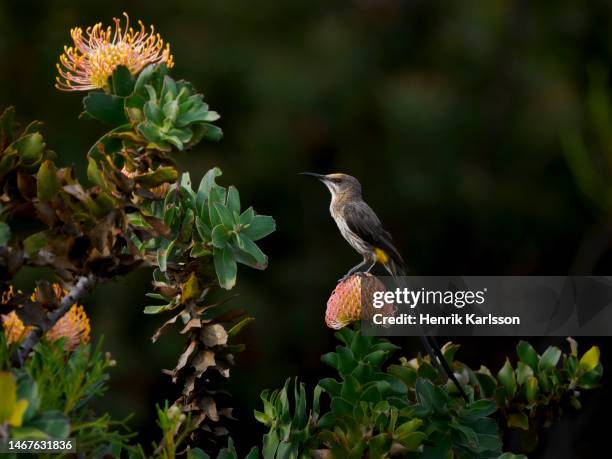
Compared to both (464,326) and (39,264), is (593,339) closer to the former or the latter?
(464,326)

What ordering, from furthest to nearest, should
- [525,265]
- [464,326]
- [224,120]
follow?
[224,120] < [525,265] < [464,326]

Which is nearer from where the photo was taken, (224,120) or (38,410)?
(38,410)

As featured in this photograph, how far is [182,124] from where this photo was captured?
1.04m

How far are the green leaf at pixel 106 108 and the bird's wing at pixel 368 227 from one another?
2.53 feet

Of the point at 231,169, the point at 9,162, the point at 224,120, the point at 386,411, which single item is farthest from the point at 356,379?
the point at 224,120

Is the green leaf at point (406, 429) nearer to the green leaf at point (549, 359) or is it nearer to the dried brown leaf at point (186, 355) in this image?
the dried brown leaf at point (186, 355)

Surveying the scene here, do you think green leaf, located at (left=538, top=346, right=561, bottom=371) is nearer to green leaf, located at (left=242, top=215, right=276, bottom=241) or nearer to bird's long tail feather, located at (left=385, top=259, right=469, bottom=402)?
bird's long tail feather, located at (left=385, top=259, right=469, bottom=402)

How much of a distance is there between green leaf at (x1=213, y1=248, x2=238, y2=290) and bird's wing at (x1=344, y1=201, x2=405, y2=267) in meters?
0.72

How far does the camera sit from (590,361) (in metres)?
1.31

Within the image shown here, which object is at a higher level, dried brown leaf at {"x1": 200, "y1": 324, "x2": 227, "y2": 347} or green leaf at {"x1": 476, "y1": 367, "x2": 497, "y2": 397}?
dried brown leaf at {"x1": 200, "y1": 324, "x2": 227, "y2": 347}

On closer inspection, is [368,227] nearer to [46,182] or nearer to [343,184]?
[343,184]

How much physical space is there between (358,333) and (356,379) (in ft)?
0.17

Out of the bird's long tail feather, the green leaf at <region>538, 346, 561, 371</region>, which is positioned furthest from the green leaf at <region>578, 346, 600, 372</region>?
the bird's long tail feather

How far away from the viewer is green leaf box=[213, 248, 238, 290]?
1064mm
